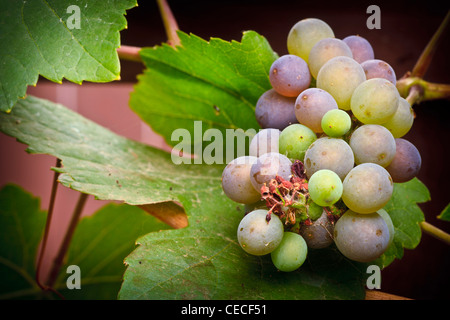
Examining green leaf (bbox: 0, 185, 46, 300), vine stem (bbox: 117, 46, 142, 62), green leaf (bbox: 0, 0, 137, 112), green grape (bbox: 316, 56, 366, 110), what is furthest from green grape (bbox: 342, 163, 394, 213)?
green leaf (bbox: 0, 185, 46, 300)

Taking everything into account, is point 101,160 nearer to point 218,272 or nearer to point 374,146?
point 218,272

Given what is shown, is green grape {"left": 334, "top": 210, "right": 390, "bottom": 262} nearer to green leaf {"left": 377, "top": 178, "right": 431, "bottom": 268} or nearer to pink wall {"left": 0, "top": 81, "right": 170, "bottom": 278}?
green leaf {"left": 377, "top": 178, "right": 431, "bottom": 268}

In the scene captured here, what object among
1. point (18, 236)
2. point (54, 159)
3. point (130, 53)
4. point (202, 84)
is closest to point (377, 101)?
point (202, 84)

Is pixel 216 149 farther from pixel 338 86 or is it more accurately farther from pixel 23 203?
pixel 23 203

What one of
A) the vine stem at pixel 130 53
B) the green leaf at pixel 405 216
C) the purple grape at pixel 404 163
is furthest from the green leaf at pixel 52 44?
the green leaf at pixel 405 216

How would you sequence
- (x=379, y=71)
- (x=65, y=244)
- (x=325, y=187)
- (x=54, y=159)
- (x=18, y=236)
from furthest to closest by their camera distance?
(x=54, y=159) < (x=18, y=236) < (x=65, y=244) < (x=379, y=71) < (x=325, y=187)
